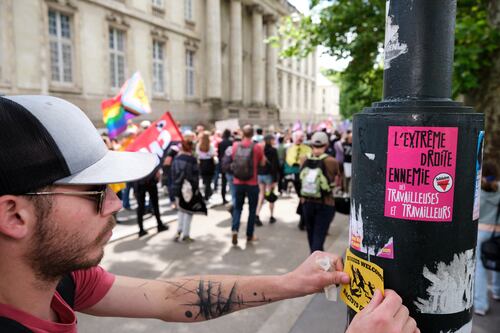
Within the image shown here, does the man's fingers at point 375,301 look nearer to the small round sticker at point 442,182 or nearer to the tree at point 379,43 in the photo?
the small round sticker at point 442,182

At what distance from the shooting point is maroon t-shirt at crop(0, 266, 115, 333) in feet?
4.19

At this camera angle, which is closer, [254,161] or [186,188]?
[254,161]

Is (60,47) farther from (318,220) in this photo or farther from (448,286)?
(448,286)

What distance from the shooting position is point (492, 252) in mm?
4164

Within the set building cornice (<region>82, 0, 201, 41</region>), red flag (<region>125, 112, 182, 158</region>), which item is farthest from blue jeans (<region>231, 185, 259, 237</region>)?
building cornice (<region>82, 0, 201, 41</region>)

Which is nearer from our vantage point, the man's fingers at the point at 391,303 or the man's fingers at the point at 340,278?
the man's fingers at the point at 391,303

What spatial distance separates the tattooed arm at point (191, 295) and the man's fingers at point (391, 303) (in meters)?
0.48

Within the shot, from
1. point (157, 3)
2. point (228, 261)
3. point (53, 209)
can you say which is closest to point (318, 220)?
point (228, 261)

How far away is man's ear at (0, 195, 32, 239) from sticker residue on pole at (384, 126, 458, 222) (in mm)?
1113

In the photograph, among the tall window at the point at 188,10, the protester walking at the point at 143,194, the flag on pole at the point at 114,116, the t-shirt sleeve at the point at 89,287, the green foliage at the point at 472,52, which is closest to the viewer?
the t-shirt sleeve at the point at 89,287

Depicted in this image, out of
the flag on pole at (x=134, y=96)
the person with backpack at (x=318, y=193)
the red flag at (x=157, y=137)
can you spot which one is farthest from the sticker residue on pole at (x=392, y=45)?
the flag on pole at (x=134, y=96)

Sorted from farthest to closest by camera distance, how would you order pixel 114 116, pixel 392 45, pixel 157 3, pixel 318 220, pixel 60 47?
pixel 157 3 → pixel 60 47 → pixel 114 116 → pixel 318 220 → pixel 392 45

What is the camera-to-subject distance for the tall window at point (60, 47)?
1692cm

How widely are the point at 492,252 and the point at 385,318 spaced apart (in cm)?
365
